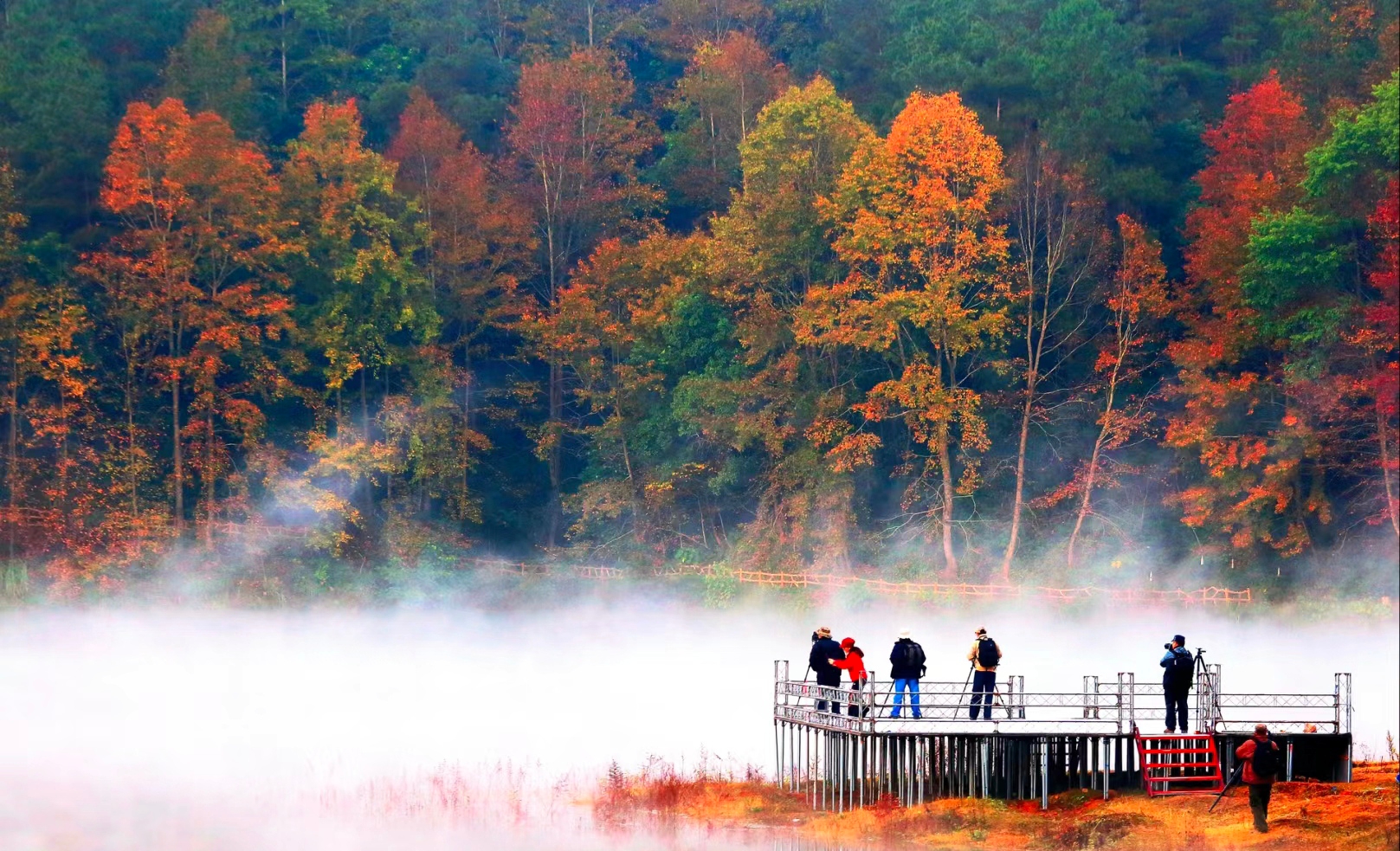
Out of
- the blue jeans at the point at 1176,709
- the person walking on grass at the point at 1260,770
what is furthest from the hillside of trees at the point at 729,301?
the person walking on grass at the point at 1260,770

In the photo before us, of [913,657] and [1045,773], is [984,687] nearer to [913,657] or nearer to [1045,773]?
[913,657]

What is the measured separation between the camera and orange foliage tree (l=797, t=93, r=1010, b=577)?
2438 inches

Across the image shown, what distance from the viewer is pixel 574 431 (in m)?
71.1

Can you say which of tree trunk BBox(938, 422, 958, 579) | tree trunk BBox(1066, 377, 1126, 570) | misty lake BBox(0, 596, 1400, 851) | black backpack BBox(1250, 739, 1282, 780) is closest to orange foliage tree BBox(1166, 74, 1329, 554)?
tree trunk BBox(1066, 377, 1126, 570)

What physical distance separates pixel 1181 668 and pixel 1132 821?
2399 millimetres

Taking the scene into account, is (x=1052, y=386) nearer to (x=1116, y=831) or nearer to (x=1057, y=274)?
(x=1057, y=274)

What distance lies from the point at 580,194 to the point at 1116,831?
147 ft

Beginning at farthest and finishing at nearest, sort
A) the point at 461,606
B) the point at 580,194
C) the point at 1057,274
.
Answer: the point at 580,194 → the point at 461,606 → the point at 1057,274

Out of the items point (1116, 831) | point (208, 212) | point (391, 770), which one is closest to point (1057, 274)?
point (208, 212)

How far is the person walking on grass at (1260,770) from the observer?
29.0 meters

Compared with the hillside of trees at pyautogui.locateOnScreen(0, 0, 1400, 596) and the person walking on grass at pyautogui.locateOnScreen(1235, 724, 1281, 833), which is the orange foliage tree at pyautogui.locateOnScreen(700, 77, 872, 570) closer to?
the hillside of trees at pyautogui.locateOnScreen(0, 0, 1400, 596)

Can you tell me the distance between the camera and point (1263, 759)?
29.0m

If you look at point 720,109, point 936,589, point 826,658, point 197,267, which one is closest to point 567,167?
point 720,109

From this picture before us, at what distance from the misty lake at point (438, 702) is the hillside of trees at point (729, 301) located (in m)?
2.42
